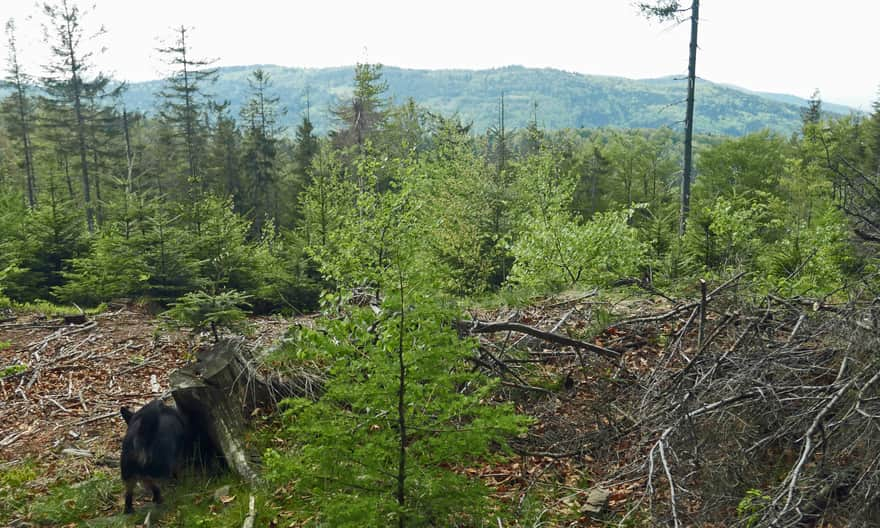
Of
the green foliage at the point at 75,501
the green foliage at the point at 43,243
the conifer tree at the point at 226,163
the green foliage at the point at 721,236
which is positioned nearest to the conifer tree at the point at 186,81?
the conifer tree at the point at 226,163

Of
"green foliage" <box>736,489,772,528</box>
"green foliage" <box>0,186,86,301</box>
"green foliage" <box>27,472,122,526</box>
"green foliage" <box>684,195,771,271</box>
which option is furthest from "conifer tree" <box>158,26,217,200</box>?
"green foliage" <box>736,489,772,528</box>

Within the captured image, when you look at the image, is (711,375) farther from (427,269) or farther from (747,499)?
(427,269)

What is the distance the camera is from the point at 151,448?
461 centimetres

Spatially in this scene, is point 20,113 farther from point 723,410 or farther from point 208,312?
point 723,410

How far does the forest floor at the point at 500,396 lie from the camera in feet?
15.3

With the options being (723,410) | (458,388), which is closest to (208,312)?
(458,388)

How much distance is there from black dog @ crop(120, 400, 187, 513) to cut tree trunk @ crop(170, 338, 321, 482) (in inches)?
9.6

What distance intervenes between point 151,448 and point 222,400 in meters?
0.74

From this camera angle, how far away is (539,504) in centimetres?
444

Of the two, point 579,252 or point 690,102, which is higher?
point 690,102

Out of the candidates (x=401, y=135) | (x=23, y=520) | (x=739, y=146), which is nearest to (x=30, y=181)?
(x=401, y=135)

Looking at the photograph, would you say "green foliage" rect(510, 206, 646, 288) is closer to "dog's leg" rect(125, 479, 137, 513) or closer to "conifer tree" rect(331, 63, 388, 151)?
"dog's leg" rect(125, 479, 137, 513)

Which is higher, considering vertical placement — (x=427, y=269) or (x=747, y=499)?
(x=427, y=269)

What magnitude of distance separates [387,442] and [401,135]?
40632 mm
